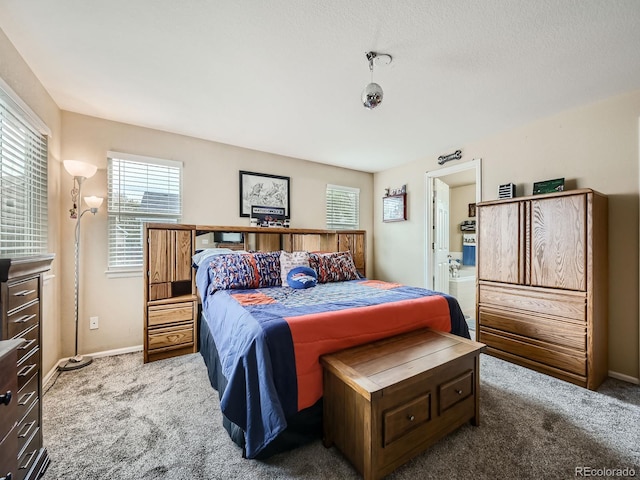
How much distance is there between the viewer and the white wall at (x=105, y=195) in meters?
2.70

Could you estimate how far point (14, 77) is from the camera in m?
1.82

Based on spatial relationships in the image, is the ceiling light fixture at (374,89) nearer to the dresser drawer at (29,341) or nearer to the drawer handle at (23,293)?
the drawer handle at (23,293)

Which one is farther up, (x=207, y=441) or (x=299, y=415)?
(x=299, y=415)

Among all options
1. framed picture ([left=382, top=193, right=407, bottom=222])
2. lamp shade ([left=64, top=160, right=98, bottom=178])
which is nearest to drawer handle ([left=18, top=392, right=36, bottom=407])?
lamp shade ([left=64, top=160, right=98, bottom=178])

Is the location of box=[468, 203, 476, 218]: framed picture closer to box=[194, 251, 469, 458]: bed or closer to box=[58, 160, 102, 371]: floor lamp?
box=[194, 251, 469, 458]: bed

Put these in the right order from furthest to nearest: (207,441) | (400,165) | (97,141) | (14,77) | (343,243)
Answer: (400,165) < (343,243) < (97,141) < (14,77) < (207,441)

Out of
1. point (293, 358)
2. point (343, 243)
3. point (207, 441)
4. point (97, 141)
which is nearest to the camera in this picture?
point (293, 358)

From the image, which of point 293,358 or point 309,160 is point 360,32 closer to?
point 293,358

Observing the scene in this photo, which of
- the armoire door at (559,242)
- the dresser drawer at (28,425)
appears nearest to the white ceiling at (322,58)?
the armoire door at (559,242)

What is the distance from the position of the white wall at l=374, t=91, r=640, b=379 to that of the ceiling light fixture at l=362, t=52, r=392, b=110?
2065mm

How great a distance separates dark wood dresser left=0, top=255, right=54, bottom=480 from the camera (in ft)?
3.37

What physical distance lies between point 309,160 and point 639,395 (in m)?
4.18

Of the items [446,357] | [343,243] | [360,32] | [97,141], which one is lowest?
[446,357]

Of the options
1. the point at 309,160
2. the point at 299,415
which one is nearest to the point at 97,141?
the point at 309,160
